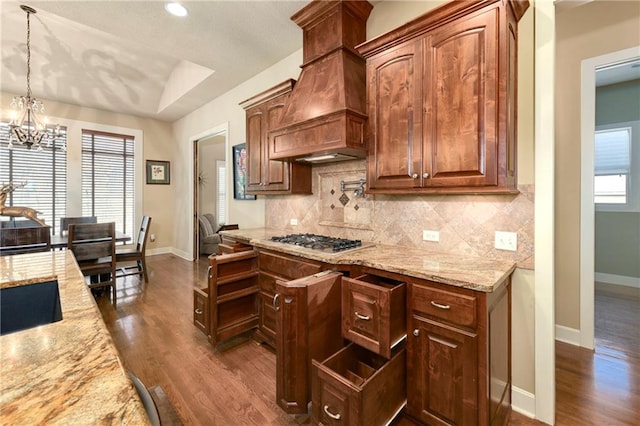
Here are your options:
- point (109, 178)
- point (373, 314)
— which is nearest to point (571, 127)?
point (373, 314)

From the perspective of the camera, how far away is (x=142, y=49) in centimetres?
398

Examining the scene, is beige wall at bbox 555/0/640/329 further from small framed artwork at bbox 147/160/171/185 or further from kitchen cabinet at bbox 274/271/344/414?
small framed artwork at bbox 147/160/171/185

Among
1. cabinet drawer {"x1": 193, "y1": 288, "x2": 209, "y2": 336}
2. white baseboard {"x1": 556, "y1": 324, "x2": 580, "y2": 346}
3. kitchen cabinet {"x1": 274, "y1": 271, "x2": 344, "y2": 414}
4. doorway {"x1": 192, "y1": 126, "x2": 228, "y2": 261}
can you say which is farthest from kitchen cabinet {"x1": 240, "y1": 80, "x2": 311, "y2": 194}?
doorway {"x1": 192, "y1": 126, "x2": 228, "y2": 261}

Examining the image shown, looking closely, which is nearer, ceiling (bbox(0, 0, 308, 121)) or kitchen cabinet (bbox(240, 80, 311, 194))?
ceiling (bbox(0, 0, 308, 121))

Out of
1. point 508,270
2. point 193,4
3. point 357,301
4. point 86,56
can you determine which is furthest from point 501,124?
point 86,56

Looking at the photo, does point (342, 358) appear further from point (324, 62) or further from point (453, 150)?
point (324, 62)

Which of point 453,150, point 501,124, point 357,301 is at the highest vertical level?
point 501,124

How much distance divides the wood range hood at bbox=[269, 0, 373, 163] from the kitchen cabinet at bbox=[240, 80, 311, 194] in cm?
32

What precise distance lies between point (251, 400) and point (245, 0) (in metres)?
3.12

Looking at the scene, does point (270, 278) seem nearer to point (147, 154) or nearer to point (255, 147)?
point (255, 147)

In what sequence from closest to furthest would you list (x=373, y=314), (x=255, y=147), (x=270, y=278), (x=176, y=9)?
(x=373, y=314)
(x=270, y=278)
(x=176, y=9)
(x=255, y=147)

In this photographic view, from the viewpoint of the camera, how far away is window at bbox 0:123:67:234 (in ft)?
14.8

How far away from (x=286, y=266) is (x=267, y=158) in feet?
4.55

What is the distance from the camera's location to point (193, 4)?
248 cm
